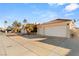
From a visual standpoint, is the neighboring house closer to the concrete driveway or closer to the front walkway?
the concrete driveway

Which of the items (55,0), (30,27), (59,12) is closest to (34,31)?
(30,27)

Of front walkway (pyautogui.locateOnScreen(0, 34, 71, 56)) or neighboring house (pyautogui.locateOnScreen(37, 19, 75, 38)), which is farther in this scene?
neighboring house (pyautogui.locateOnScreen(37, 19, 75, 38))

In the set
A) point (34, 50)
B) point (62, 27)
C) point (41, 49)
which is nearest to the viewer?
point (34, 50)

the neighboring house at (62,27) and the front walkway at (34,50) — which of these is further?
the neighboring house at (62,27)

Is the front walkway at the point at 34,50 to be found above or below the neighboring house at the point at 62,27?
below

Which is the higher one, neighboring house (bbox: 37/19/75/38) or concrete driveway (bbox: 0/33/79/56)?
neighboring house (bbox: 37/19/75/38)

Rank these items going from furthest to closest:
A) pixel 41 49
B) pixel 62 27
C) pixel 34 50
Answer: pixel 62 27 < pixel 41 49 < pixel 34 50

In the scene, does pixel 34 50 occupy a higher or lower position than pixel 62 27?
lower

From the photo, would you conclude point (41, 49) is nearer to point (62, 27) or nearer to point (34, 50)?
point (34, 50)

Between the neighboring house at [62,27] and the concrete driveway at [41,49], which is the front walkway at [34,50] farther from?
the neighboring house at [62,27]

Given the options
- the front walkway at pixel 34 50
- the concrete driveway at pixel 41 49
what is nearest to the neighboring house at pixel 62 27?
the concrete driveway at pixel 41 49

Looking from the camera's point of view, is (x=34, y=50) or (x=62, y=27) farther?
(x=62, y=27)

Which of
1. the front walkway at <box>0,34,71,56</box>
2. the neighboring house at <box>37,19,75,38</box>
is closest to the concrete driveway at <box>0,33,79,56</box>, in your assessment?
the front walkway at <box>0,34,71,56</box>

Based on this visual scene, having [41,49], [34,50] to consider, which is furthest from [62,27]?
[34,50]
